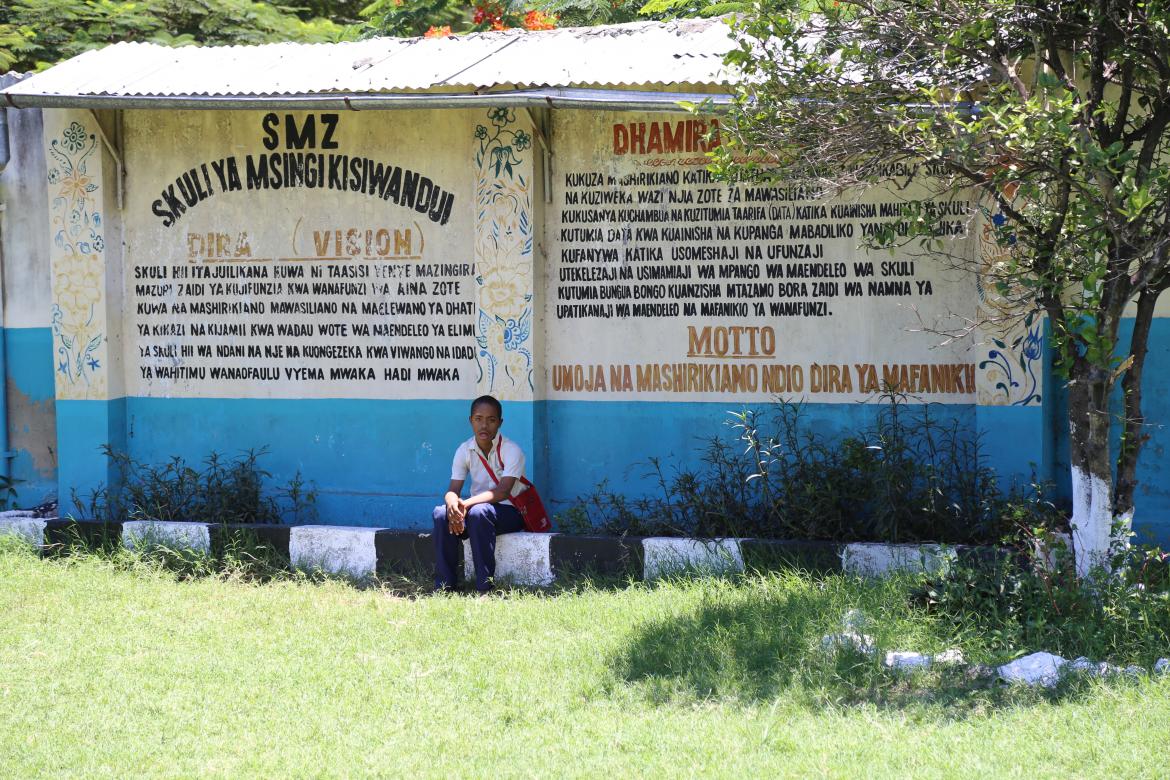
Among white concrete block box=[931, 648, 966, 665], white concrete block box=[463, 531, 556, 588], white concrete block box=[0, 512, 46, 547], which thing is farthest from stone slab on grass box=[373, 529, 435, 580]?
white concrete block box=[931, 648, 966, 665]

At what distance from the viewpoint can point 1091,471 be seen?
5539mm

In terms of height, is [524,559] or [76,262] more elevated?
[76,262]

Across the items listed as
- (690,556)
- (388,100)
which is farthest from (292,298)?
(690,556)

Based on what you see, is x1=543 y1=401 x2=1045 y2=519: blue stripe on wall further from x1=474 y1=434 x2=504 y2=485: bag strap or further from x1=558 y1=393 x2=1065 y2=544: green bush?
x1=474 y1=434 x2=504 y2=485: bag strap

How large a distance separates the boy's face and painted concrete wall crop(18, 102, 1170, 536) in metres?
0.40

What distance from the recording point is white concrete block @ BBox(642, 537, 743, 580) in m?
6.61

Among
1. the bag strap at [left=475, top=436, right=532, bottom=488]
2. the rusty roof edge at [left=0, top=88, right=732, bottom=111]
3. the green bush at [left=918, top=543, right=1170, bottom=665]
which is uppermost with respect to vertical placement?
the rusty roof edge at [left=0, top=88, right=732, bottom=111]

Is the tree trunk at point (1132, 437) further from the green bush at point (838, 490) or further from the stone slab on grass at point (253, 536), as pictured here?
the stone slab on grass at point (253, 536)

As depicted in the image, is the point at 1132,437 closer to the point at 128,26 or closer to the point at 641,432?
the point at 641,432

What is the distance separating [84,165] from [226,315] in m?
1.37

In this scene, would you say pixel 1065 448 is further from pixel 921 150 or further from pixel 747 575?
pixel 921 150

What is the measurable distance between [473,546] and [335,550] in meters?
1.02

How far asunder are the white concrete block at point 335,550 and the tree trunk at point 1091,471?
394 centimetres

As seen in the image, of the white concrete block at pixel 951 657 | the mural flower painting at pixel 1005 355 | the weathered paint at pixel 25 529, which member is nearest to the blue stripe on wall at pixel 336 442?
the weathered paint at pixel 25 529
